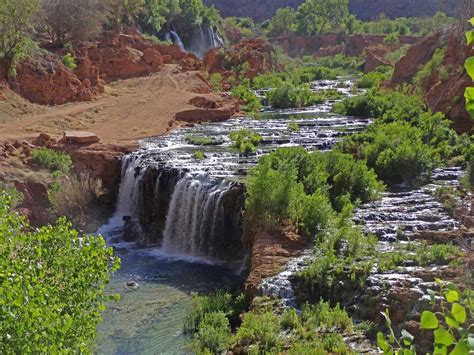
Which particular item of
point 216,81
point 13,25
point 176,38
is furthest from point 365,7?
point 13,25

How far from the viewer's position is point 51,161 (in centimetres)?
1886

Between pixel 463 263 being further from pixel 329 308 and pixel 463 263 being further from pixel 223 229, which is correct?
pixel 223 229

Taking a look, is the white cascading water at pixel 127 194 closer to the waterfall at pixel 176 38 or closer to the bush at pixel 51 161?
the bush at pixel 51 161

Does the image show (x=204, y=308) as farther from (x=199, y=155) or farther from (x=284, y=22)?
(x=284, y=22)

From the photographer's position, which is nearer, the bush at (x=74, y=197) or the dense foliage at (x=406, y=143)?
the dense foliage at (x=406, y=143)

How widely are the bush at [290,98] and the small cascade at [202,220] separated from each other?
16.4 metres

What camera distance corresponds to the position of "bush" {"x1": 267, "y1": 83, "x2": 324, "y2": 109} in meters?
32.7

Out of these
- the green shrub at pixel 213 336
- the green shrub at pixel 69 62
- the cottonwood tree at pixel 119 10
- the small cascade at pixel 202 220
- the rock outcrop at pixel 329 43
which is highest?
the rock outcrop at pixel 329 43

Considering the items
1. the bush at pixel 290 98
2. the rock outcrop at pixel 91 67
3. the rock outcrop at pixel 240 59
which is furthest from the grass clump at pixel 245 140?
the rock outcrop at pixel 240 59

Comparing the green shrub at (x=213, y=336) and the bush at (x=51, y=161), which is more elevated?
the bush at (x=51, y=161)

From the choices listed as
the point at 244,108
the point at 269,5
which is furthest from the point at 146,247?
the point at 269,5

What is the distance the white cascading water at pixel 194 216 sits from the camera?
52.6ft

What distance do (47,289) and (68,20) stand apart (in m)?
31.7

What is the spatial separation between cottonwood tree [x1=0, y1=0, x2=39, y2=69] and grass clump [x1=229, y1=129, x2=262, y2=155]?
11484 mm
